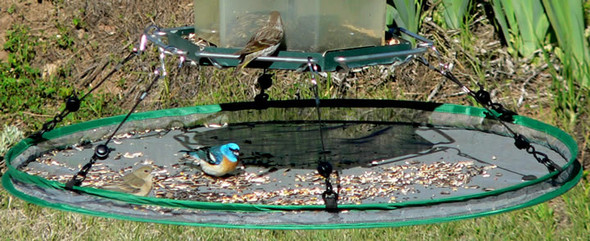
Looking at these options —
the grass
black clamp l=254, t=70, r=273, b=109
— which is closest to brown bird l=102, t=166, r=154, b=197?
the grass

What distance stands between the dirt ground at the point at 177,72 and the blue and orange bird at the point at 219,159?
243 cm

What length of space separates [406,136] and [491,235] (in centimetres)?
78

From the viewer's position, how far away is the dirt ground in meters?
6.29

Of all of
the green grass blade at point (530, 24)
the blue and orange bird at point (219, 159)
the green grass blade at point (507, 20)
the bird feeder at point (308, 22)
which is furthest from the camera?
the green grass blade at point (507, 20)

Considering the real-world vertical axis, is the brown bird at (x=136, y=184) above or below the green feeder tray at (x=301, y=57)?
below

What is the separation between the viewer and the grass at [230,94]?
15.9 feet

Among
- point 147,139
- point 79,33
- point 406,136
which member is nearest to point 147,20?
point 79,33

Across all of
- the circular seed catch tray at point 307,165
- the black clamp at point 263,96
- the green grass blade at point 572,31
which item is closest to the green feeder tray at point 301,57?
the circular seed catch tray at point 307,165

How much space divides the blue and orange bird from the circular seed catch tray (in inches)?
2.5

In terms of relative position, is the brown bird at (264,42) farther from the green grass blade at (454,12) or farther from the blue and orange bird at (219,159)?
the green grass blade at (454,12)

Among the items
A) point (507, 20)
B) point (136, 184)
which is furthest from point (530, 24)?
point (136, 184)

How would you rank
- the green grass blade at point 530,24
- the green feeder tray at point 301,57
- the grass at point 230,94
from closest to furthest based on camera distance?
1. the green feeder tray at point 301,57
2. the grass at point 230,94
3. the green grass blade at point 530,24

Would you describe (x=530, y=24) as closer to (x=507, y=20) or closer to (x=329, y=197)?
(x=507, y=20)

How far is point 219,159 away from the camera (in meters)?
4.21
